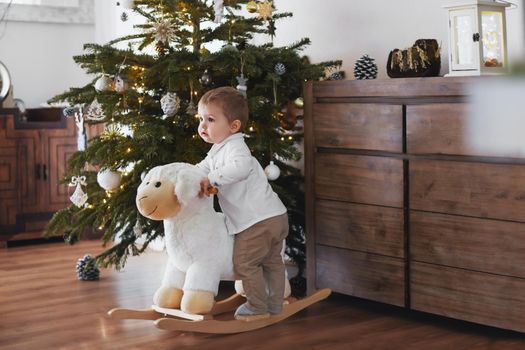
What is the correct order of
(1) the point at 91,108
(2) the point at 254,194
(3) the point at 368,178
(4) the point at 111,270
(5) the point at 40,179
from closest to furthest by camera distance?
1. (2) the point at 254,194
2. (3) the point at 368,178
3. (1) the point at 91,108
4. (4) the point at 111,270
5. (5) the point at 40,179

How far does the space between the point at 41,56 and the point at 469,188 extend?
332 cm

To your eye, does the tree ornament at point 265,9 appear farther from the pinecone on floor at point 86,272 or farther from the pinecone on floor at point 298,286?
the pinecone on floor at point 86,272

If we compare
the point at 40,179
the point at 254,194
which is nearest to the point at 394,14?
the point at 254,194

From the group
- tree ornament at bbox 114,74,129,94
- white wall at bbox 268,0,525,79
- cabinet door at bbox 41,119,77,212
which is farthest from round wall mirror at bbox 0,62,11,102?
tree ornament at bbox 114,74,129,94

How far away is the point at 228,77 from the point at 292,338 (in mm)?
1105

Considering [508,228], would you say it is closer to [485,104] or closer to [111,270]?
[485,104]

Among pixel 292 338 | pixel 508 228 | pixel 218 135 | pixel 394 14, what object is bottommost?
pixel 292 338

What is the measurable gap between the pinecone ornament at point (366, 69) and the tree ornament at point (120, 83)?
34.8 inches

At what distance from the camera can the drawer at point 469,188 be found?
259 cm

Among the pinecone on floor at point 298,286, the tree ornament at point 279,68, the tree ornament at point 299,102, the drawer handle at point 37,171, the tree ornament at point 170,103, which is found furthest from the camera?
the drawer handle at point 37,171

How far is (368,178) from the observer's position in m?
3.04

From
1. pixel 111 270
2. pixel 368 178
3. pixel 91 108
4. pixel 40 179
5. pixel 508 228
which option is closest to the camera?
pixel 508 228

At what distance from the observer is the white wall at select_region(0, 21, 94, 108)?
5102 mm

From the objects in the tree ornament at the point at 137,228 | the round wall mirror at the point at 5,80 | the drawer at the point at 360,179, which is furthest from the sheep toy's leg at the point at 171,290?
the round wall mirror at the point at 5,80
